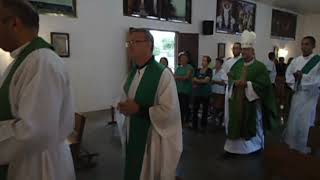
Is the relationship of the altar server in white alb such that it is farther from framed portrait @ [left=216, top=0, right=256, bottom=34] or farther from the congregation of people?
framed portrait @ [left=216, top=0, right=256, bottom=34]

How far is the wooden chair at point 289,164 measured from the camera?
1616 mm

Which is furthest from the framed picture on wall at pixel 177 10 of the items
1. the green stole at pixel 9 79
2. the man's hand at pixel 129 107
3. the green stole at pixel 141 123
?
the green stole at pixel 9 79

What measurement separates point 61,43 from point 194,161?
14.4 feet

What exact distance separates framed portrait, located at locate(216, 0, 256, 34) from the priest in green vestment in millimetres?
7438

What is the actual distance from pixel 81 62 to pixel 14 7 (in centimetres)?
666

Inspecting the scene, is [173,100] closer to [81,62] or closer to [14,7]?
[14,7]

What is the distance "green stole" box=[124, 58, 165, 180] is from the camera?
2328 mm

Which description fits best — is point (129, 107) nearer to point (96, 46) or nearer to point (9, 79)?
point (9, 79)

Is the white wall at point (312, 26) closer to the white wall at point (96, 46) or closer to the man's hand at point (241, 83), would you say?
the white wall at point (96, 46)

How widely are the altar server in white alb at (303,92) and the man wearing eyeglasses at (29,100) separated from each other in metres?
3.88

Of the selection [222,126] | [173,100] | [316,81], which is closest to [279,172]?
[173,100]

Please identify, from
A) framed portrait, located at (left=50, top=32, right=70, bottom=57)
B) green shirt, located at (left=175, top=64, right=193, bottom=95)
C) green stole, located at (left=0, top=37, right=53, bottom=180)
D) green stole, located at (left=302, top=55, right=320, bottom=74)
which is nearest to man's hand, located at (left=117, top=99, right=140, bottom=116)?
green stole, located at (left=0, top=37, right=53, bottom=180)

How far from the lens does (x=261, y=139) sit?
489 centimetres

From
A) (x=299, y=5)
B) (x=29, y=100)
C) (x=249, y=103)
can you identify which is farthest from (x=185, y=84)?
(x=299, y=5)
